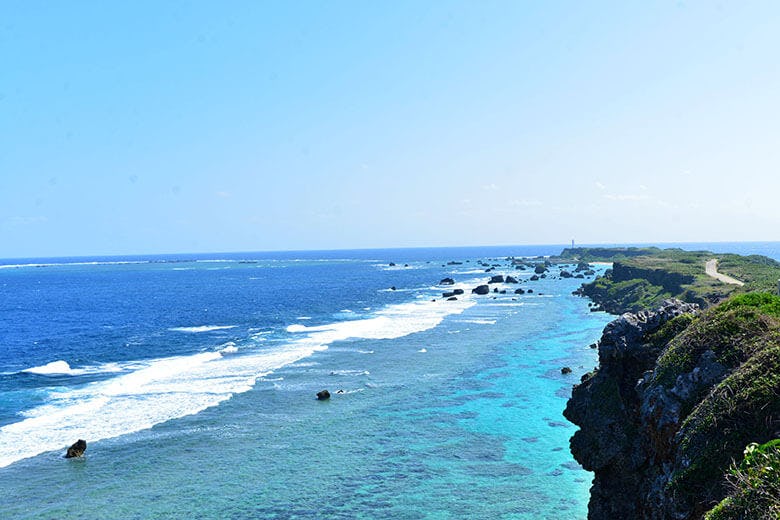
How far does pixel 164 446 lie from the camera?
3691 cm

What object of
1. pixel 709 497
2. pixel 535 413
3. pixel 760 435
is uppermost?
pixel 760 435

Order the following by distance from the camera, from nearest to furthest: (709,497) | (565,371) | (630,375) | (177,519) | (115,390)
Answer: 1. (709,497)
2. (630,375)
3. (177,519)
4. (115,390)
5. (565,371)

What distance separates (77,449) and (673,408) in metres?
35.1

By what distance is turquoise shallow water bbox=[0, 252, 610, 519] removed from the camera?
28828 mm

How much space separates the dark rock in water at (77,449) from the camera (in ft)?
114

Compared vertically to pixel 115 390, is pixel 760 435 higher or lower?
higher

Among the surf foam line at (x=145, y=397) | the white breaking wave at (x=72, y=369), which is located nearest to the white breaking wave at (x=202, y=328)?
the surf foam line at (x=145, y=397)

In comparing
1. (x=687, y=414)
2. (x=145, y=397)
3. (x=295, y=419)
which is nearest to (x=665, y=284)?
(x=295, y=419)

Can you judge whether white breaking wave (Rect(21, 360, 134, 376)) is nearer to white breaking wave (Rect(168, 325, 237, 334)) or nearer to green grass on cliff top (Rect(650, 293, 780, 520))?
white breaking wave (Rect(168, 325, 237, 334))

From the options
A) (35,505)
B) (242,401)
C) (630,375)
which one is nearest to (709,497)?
(630,375)

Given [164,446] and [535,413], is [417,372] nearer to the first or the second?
[535,413]

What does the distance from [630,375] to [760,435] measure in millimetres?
9916

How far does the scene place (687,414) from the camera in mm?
18531

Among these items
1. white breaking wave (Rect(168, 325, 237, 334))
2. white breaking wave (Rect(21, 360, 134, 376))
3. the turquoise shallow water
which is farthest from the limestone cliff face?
white breaking wave (Rect(168, 325, 237, 334))
